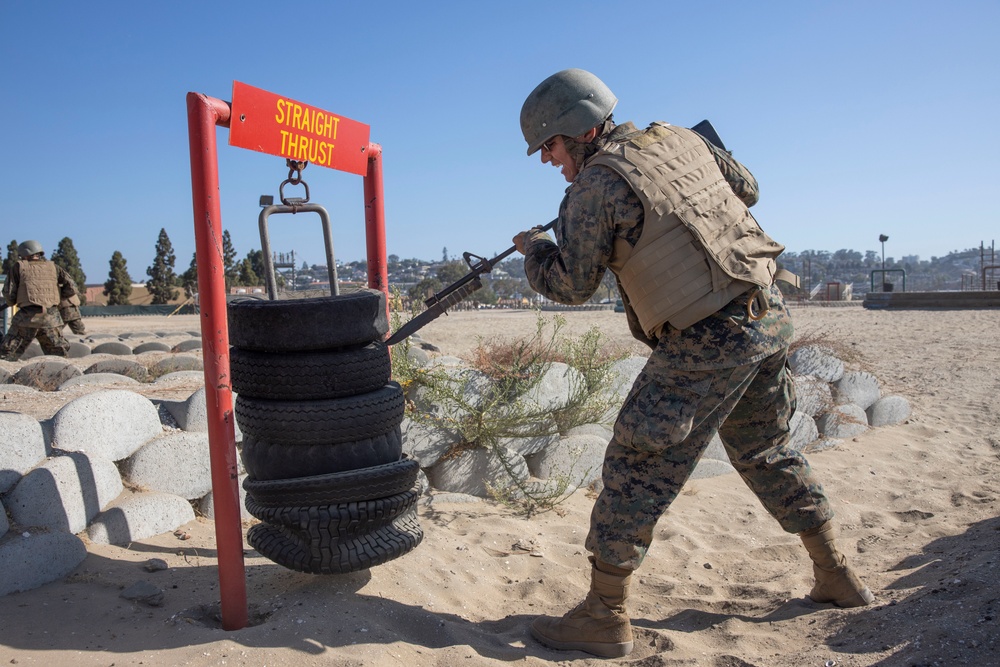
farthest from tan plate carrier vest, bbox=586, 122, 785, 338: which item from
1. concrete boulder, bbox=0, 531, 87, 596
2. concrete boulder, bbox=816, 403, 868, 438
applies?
concrete boulder, bbox=816, 403, 868, 438

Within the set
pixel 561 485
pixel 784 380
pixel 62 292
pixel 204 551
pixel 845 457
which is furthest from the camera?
pixel 62 292

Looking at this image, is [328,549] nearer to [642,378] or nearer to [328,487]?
[328,487]

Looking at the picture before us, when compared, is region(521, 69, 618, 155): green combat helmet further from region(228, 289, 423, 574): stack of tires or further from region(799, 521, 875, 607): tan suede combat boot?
region(799, 521, 875, 607): tan suede combat boot

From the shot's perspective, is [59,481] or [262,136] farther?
[59,481]

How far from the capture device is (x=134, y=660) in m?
2.50

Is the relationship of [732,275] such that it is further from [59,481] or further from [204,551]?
[59,481]

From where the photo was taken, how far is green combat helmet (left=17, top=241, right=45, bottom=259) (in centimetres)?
1116

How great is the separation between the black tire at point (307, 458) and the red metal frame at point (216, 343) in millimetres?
161

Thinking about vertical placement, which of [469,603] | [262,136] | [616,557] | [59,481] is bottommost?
[469,603]

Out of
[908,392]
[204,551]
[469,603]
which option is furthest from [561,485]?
[908,392]

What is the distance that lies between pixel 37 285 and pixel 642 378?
10293mm

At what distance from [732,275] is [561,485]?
212 cm

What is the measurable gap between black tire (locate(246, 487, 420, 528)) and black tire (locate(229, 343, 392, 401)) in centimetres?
41

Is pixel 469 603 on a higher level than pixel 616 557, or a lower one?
lower
